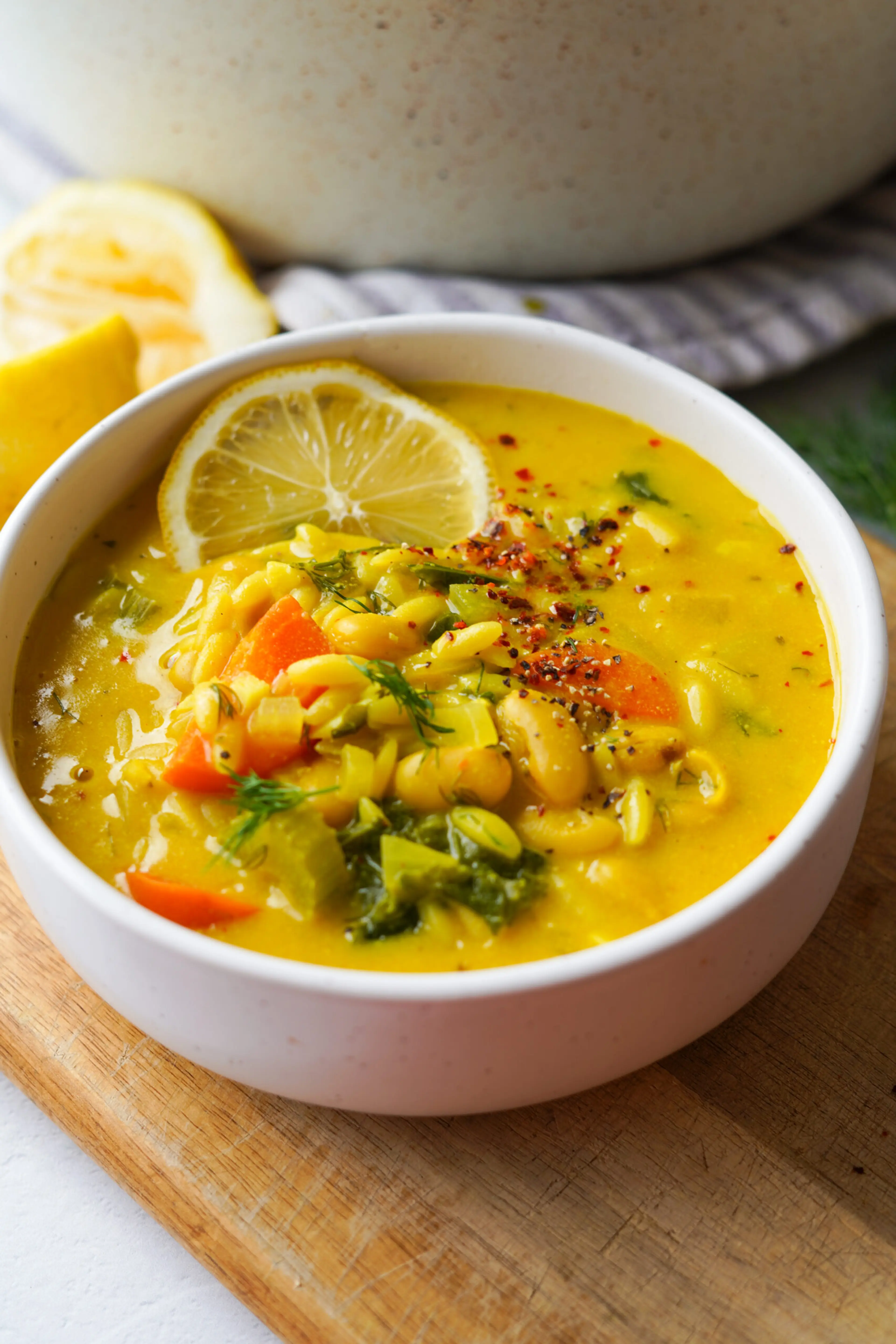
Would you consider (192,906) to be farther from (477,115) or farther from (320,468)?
(477,115)

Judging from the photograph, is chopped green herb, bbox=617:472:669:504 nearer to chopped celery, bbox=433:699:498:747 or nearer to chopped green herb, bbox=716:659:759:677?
chopped green herb, bbox=716:659:759:677

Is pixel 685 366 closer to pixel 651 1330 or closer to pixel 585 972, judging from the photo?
pixel 585 972

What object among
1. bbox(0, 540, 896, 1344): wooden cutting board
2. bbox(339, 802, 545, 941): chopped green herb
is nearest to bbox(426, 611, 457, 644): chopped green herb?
bbox(339, 802, 545, 941): chopped green herb

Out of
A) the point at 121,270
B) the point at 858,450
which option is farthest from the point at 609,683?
the point at 121,270

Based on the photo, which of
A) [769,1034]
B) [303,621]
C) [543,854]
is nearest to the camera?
[543,854]

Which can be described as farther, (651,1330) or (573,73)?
(573,73)

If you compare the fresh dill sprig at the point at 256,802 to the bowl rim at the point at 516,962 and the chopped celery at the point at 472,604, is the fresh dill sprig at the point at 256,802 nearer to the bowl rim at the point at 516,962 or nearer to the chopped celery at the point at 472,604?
the bowl rim at the point at 516,962

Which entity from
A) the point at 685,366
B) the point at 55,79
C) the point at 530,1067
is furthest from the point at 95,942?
the point at 55,79
